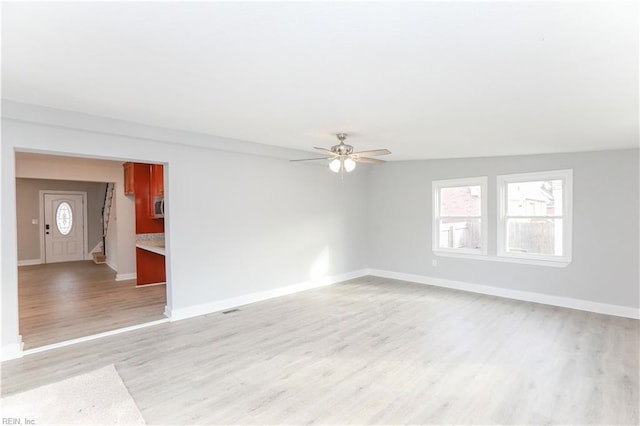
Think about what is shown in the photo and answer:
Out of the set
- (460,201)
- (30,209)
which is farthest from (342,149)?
(30,209)

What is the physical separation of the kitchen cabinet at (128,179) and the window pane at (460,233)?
20.1ft

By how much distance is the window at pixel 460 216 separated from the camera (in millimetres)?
5925

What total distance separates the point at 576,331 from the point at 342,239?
4.00 meters

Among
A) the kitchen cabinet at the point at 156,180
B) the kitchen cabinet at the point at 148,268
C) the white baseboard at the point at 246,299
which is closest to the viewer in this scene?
the white baseboard at the point at 246,299

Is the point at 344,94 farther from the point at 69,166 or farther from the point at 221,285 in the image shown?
the point at 69,166

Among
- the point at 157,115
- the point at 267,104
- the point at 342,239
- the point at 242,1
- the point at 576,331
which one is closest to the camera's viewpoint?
the point at 242,1

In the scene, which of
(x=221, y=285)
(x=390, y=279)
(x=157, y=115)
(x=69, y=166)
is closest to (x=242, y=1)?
(x=157, y=115)

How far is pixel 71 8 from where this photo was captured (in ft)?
5.44

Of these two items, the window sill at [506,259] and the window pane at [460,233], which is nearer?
Result: the window sill at [506,259]

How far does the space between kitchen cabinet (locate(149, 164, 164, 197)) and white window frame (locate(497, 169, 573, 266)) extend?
238 inches

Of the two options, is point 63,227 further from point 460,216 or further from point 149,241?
point 460,216

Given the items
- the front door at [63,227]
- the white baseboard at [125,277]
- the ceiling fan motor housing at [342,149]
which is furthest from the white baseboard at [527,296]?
the front door at [63,227]

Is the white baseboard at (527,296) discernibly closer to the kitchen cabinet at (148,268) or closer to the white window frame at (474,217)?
the white window frame at (474,217)

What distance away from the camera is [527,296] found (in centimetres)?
536
